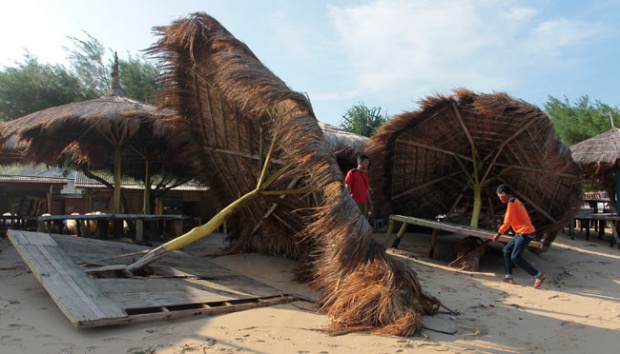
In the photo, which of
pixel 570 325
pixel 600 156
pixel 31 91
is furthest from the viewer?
pixel 31 91

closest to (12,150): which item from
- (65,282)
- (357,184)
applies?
(65,282)

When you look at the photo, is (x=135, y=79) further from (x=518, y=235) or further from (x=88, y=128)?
(x=518, y=235)

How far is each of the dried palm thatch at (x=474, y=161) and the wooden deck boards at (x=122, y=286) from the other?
172 inches

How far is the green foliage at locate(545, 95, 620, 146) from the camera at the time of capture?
1700 cm

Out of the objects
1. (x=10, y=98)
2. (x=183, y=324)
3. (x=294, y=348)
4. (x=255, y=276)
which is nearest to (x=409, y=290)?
(x=294, y=348)

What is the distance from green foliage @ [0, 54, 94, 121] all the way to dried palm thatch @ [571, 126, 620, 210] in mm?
18919

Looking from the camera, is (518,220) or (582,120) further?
(582,120)

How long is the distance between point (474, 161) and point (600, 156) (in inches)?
229

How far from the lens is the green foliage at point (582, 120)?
1700 cm

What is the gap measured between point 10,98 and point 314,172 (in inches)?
712

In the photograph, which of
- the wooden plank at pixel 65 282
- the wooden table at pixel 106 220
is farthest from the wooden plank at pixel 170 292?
the wooden table at pixel 106 220

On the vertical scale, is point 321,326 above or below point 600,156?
below

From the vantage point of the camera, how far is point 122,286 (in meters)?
3.84

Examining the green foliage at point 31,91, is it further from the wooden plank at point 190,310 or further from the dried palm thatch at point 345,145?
the wooden plank at point 190,310
